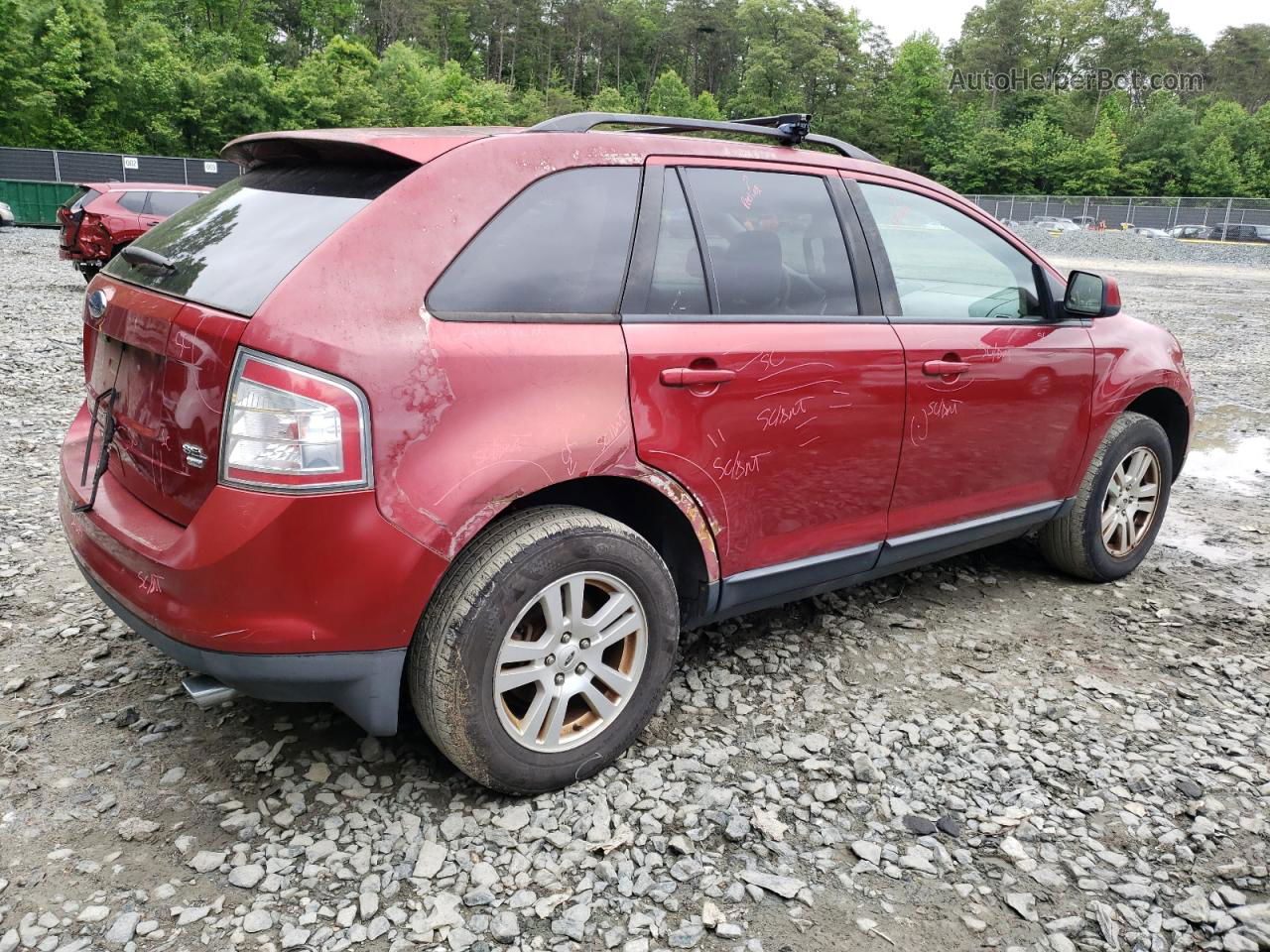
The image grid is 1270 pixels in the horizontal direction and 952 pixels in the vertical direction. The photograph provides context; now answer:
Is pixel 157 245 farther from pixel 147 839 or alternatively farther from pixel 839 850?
pixel 839 850

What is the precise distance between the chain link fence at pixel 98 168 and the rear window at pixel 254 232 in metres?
30.2

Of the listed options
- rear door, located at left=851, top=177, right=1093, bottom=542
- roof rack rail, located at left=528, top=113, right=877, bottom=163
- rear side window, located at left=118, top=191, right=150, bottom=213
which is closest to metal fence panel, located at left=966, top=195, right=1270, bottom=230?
rear side window, located at left=118, top=191, right=150, bottom=213

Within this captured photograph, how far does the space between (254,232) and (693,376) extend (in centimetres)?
126

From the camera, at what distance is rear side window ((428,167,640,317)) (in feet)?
8.25

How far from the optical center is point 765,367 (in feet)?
9.77

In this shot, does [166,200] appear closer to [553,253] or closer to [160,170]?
[553,253]

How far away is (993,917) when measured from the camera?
2387 mm

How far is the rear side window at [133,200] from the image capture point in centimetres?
1533

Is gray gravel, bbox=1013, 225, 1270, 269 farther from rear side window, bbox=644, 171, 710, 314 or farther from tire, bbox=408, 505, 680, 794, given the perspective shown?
tire, bbox=408, 505, 680, 794

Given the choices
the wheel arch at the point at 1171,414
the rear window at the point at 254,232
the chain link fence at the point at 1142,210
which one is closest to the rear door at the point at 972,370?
the wheel arch at the point at 1171,414

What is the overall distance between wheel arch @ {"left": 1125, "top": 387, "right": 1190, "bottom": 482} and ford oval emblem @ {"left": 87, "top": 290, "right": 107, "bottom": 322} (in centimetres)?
415

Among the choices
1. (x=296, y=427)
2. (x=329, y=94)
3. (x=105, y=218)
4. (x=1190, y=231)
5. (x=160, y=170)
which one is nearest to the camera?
(x=296, y=427)

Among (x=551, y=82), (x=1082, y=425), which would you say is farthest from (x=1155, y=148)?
(x=1082, y=425)

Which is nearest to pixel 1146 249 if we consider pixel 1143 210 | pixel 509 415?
pixel 1143 210
